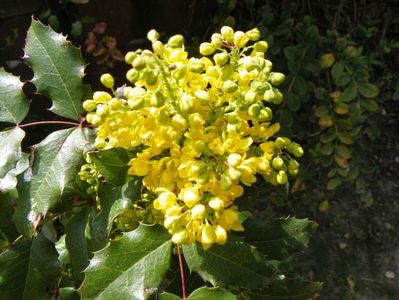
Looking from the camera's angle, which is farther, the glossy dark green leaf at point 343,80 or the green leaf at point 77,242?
the glossy dark green leaf at point 343,80

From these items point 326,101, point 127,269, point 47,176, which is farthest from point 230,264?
point 326,101

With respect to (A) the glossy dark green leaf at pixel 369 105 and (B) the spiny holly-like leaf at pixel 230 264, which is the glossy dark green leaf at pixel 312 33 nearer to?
(A) the glossy dark green leaf at pixel 369 105

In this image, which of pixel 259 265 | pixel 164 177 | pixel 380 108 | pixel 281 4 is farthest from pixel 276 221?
pixel 380 108

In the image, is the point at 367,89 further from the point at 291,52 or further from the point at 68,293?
the point at 68,293

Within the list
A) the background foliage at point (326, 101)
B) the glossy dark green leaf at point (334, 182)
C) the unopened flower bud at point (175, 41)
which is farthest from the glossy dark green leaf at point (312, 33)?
the unopened flower bud at point (175, 41)

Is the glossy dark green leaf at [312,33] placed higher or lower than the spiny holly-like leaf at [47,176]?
lower

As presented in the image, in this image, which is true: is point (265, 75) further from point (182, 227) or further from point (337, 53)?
point (337, 53)
